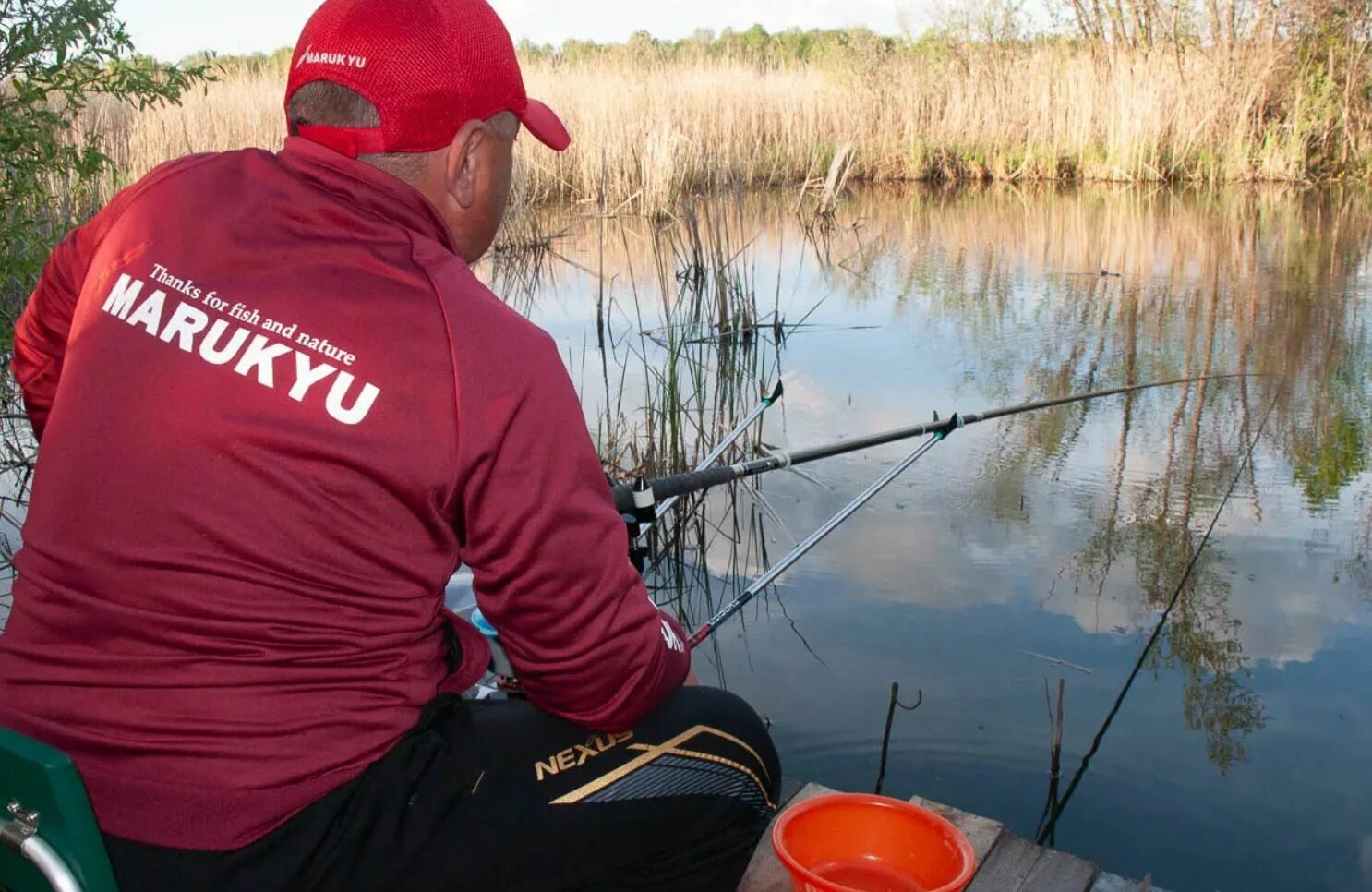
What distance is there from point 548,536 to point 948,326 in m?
5.94

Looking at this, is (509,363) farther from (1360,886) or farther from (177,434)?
(1360,886)

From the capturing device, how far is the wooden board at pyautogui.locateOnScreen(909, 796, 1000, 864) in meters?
2.22

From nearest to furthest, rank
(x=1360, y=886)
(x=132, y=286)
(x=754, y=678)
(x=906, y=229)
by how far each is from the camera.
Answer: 1. (x=132, y=286)
2. (x=1360, y=886)
3. (x=754, y=678)
4. (x=906, y=229)

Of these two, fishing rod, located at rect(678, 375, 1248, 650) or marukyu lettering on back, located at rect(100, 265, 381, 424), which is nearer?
marukyu lettering on back, located at rect(100, 265, 381, 424)

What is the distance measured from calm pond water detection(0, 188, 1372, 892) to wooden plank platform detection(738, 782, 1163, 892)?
413 millimetres

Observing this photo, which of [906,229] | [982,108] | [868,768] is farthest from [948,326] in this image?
[982,108]

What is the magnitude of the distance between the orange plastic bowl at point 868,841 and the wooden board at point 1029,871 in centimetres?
21

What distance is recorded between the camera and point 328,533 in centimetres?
131

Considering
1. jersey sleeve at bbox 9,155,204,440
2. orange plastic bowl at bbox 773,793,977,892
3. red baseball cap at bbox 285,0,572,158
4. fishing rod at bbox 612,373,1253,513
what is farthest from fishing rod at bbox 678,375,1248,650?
jersey sleeve at bbox 9,155,204,440

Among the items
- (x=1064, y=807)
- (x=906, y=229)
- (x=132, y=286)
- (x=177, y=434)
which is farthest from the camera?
(x=906, y=229)

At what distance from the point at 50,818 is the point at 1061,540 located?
134 inches

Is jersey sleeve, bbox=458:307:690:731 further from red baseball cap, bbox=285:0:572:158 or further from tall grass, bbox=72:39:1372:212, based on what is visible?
tall grass, bbox=72:39:1372:212

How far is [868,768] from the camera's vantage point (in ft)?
9.53

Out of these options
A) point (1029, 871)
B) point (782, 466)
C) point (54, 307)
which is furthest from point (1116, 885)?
point (54, 307)
